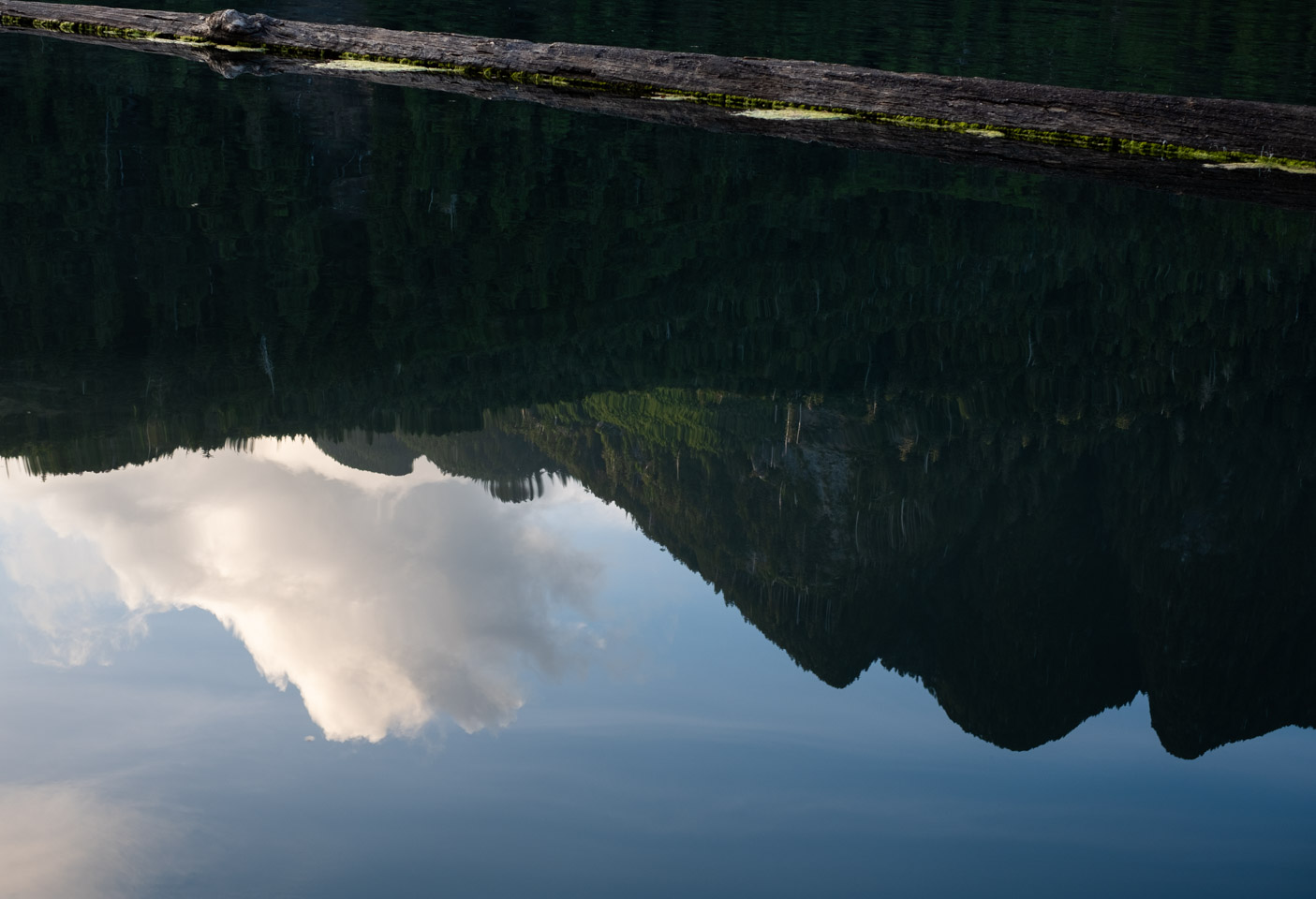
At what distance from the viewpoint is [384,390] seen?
7629 millimetres

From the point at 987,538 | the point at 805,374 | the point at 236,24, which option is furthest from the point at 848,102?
the point at 987,538

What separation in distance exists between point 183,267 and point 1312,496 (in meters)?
8.25

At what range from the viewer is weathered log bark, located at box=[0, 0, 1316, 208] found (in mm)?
16156

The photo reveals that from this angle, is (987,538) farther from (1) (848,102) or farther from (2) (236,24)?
(2) (236,24)

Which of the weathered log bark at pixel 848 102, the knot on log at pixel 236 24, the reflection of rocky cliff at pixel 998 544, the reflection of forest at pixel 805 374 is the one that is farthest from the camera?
the knot on log at pixel 236 24

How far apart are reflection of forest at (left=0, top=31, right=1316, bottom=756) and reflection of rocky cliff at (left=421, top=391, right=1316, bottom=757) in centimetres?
2

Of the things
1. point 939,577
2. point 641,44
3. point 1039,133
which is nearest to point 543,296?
point 939,577

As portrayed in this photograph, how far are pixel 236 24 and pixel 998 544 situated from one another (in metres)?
24.7

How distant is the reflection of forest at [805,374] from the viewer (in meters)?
5.52

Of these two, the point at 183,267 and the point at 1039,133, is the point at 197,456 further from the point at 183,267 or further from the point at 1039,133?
the point at 1039,133

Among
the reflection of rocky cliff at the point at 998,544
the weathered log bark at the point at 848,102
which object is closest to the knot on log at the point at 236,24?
the weathered log bark at the point at 848,102

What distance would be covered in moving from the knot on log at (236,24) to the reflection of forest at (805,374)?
12.1 m

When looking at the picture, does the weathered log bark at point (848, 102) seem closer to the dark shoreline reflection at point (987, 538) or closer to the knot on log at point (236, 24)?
the knot on log at point (236, 24)

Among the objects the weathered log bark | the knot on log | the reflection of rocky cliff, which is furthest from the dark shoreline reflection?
the knot on log
